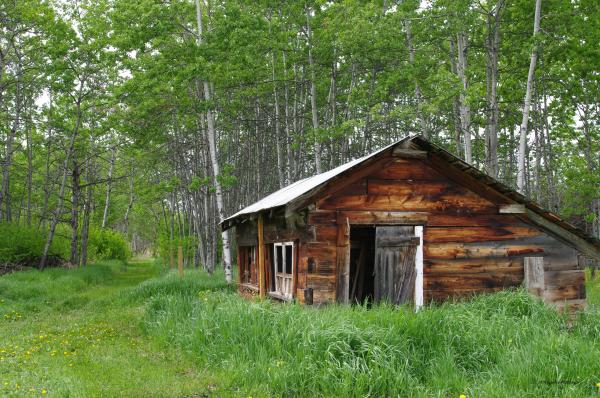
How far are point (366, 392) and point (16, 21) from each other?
21.0 metres

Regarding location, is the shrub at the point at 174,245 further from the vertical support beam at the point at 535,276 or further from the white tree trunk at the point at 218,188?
the vertical support beam at the point at 535,276

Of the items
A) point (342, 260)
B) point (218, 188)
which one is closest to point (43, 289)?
point (218, 188)

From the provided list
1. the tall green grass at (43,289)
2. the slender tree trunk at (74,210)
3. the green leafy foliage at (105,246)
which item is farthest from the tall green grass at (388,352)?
the green leafy foliage at (105,246)

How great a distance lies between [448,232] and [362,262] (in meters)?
3.50

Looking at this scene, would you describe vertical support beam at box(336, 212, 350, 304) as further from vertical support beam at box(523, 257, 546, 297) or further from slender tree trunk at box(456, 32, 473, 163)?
slender tree trunk at box(456, 32, 473, 163)

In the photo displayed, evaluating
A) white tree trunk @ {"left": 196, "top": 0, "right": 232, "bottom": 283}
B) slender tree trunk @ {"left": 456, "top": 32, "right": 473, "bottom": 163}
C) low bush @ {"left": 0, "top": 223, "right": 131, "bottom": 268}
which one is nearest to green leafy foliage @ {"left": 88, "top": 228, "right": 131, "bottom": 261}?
low bush @ {"left": 0, "top": 223, "right": 131, "bottom": 268}

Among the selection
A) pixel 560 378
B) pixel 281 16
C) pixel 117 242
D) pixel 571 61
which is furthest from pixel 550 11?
pixel 117 242

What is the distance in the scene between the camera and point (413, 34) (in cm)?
2167

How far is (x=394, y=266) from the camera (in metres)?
10.9

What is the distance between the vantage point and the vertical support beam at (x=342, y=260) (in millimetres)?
10656

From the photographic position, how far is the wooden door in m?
10.9

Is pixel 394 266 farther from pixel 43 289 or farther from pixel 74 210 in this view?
pixel 74 210

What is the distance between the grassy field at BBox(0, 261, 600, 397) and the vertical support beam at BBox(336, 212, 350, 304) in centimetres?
194

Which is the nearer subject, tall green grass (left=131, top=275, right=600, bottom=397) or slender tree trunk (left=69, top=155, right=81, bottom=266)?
tall green grass (left=131, top=275, right=600, bottom=397)
